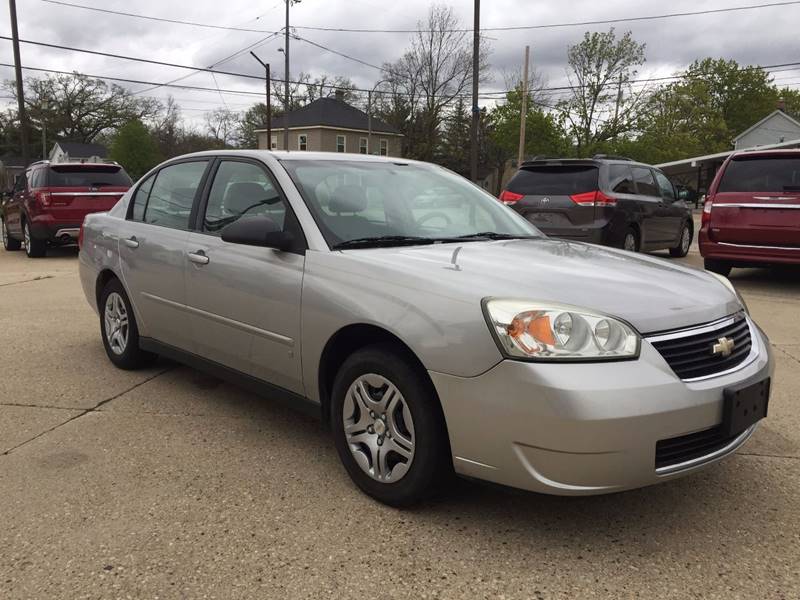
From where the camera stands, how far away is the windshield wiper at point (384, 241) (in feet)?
10.4

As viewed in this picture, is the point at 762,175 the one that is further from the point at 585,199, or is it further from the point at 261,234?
the point at 261,234

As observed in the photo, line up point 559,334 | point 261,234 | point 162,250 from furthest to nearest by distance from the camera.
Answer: point 162,250, point 261,234, point 559,334

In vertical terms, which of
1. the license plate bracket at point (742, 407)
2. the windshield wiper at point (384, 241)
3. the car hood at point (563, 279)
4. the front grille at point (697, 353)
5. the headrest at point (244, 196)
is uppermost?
the headrest at point (244, 196)

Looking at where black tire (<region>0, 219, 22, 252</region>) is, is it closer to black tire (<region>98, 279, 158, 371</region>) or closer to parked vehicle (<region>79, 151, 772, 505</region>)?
black tire (<region>98, 279, 158, 371</region>)

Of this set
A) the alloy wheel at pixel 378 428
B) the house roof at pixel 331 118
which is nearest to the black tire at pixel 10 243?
the alloy wheel at pixel 378 428

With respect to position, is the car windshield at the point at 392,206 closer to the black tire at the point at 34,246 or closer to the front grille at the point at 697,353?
the front grille at the point at 697,353

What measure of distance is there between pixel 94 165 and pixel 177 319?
389 inches

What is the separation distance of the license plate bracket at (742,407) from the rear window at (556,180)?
7.04 meters

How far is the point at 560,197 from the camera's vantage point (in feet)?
31.1

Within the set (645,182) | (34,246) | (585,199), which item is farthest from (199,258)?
(34,246)

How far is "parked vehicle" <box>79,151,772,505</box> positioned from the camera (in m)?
2.33

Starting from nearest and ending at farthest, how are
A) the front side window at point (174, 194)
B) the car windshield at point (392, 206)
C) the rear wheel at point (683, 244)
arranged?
the car windshield at point (392, 206) → the front side window at point (174, 194) → the rear wheel at point (683, 244)

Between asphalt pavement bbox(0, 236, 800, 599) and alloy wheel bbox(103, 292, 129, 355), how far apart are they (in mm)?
832

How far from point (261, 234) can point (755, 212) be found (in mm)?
7279
